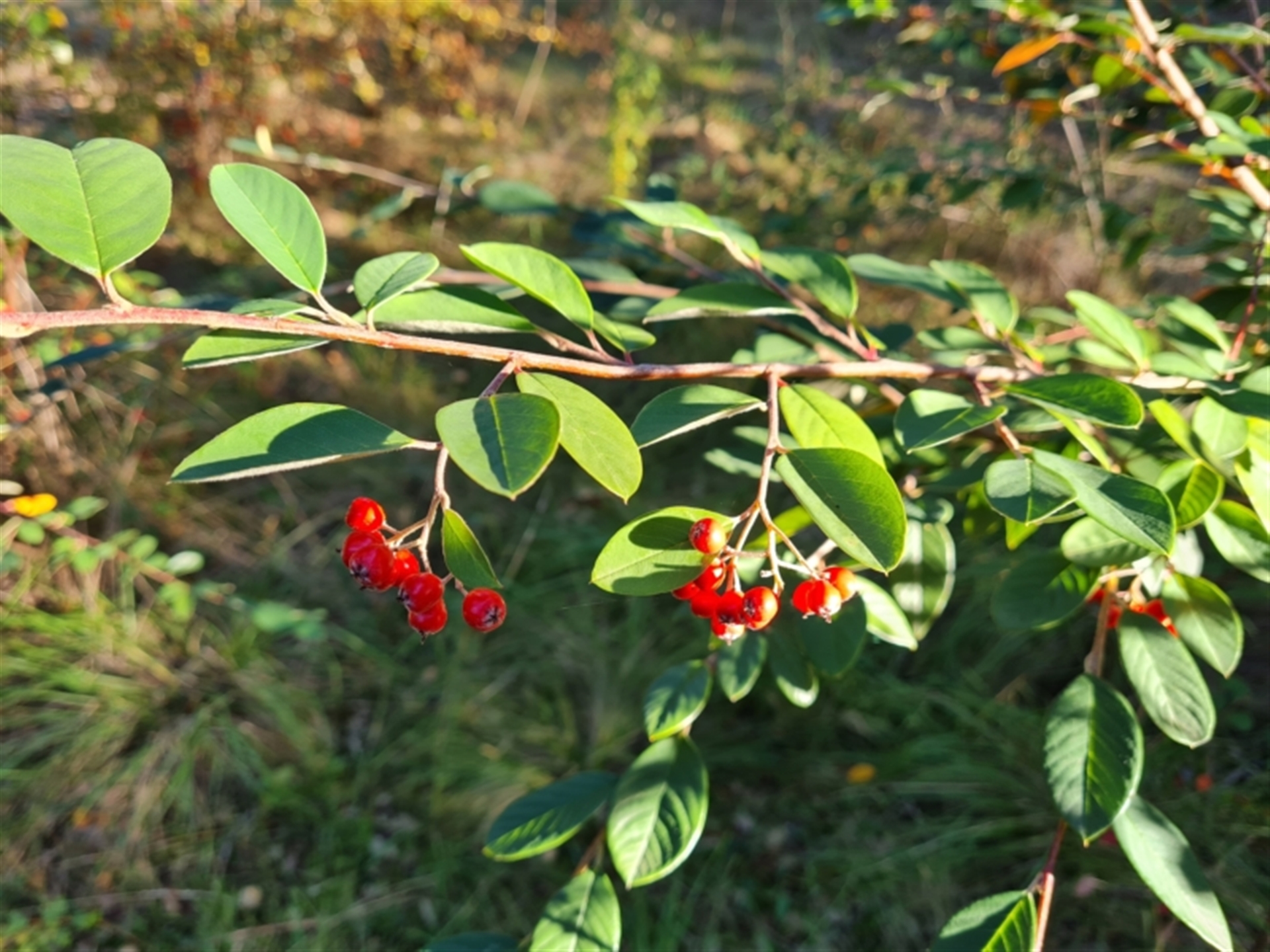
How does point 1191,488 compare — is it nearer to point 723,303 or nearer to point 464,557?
point 723,303

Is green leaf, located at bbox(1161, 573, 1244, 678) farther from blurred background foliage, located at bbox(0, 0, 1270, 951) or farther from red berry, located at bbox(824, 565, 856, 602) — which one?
red berry, located at bbox(824, 565, 856, 602)

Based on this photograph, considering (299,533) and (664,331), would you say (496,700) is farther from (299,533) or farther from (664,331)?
(664,331)

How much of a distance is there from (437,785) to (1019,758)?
138 centimetres

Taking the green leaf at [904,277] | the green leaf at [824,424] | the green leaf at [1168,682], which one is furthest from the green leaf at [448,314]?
the green leaf at [1168,682]

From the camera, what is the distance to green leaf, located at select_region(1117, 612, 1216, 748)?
0.78 metres

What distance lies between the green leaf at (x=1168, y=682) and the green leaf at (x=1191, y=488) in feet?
0.43

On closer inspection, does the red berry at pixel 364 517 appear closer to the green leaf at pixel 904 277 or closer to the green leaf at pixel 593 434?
the green leaf at pixel 593 434

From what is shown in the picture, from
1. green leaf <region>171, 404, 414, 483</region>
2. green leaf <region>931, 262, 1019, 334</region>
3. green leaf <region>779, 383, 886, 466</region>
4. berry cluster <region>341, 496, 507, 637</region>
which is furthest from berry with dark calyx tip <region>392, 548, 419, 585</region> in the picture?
green leaf <region>931, 262, 1019, 334</region>

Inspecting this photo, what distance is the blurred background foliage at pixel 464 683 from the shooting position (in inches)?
65.0

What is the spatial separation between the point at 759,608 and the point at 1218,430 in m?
0.45

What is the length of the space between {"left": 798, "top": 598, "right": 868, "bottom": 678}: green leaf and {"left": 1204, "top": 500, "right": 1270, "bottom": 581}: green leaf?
334mm

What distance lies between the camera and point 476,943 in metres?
0.81

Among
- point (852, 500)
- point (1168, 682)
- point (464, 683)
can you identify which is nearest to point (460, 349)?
point (852, 500)

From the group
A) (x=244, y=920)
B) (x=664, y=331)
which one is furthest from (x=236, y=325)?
(x=664, y=331)
